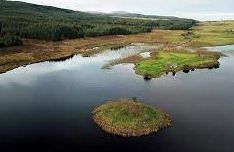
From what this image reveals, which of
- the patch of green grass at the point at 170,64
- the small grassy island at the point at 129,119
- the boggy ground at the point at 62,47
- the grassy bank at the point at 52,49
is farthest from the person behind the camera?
the boggy ground at the point at 62,47

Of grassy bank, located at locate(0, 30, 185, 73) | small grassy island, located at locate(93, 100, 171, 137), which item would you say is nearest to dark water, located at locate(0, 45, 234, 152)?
small grassy island, located at locate(93, 100, 171, 137)

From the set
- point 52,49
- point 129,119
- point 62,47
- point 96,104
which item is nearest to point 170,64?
point 96,104

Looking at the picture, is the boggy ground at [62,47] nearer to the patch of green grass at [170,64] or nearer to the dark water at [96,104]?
the dark water at [96,104]

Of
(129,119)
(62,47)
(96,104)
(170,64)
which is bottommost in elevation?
(96,104)

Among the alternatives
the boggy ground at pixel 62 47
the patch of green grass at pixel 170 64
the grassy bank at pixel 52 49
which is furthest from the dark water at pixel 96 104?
the boggy ground at pixel 62 47

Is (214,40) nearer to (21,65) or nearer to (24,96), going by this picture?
(21,65)

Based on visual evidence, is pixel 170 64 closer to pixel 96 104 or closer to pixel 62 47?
pixel 96 104
